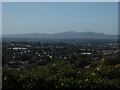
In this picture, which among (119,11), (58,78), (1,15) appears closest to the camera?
(58,78)

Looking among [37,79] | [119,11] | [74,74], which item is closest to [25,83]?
[37,79]

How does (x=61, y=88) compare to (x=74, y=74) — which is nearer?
(x=61, y=88)

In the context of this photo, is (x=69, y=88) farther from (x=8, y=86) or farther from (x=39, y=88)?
(x=8, y=86)

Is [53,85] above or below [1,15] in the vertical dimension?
below

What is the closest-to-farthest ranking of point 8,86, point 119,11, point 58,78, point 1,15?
point 8,86 → point 58,78 → point 1,15 → point 119,11

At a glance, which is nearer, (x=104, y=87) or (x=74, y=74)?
(x=104, y=87)

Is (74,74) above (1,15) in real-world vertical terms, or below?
below

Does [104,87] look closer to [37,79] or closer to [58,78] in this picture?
[58,78]

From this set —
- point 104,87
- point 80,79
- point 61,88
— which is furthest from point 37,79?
point 104,87

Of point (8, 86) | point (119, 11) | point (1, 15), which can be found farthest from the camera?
point (119, 11)
